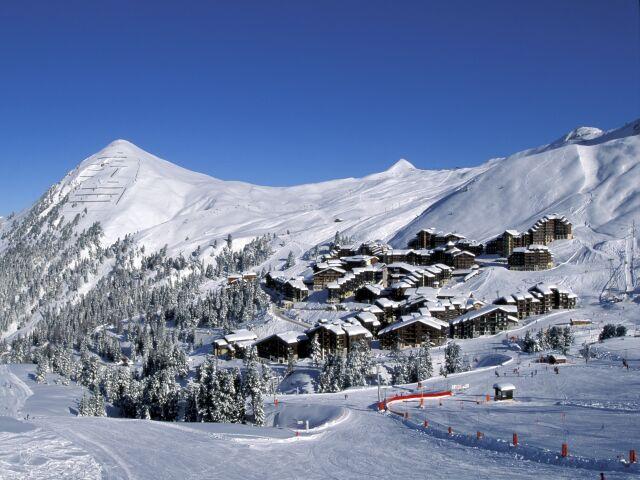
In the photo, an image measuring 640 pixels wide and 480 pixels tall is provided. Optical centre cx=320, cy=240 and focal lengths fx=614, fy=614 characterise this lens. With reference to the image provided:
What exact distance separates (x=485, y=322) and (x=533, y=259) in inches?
1160

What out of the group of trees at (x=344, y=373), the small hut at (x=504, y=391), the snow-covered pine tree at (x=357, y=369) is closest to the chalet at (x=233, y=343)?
the group of trees at (x=344, y=373)

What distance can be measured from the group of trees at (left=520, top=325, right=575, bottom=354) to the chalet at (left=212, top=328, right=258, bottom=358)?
120 ft

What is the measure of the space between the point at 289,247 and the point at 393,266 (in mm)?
59025

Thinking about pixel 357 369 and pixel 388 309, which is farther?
pixel 388 309

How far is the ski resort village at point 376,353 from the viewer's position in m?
26.2

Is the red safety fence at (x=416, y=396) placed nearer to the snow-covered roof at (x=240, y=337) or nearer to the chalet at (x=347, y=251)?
the snow-covered roof at (x=240, y=337)

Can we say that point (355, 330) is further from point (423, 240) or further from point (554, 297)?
point (423, 240)

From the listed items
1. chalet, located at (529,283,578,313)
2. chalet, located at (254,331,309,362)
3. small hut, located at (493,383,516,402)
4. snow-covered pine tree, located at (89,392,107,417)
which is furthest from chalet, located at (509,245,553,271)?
snow-covered pine tree, located at (89,392,107,417)

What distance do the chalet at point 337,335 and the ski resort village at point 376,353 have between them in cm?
28

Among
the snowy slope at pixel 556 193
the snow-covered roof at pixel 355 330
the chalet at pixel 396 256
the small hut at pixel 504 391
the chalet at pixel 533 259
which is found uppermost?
the snowy slope at pixel 556 193

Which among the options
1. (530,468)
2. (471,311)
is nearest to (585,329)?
(471,311)

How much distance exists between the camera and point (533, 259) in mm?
105688

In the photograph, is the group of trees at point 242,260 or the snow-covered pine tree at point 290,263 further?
the group of trees at point 242,260

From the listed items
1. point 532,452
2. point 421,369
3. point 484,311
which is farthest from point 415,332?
point 532,452
